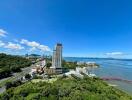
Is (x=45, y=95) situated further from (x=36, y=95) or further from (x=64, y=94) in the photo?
(x=64, y=94)

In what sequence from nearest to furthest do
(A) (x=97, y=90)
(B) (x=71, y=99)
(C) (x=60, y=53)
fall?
(B) (x=71, y=99) → (A) (x=97, y=90) → (C) (x=60, y=53)

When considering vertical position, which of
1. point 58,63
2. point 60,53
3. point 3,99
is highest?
point 60,53

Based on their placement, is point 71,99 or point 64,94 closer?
point 71,99

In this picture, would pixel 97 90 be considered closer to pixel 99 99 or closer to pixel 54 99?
pixel 99 99

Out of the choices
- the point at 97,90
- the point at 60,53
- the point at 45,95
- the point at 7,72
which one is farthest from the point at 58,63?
the point at 45,95

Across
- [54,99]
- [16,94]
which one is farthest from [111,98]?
[16,94]

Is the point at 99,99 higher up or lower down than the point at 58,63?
lower down

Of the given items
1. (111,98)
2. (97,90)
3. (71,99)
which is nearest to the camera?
A: (71,99)
